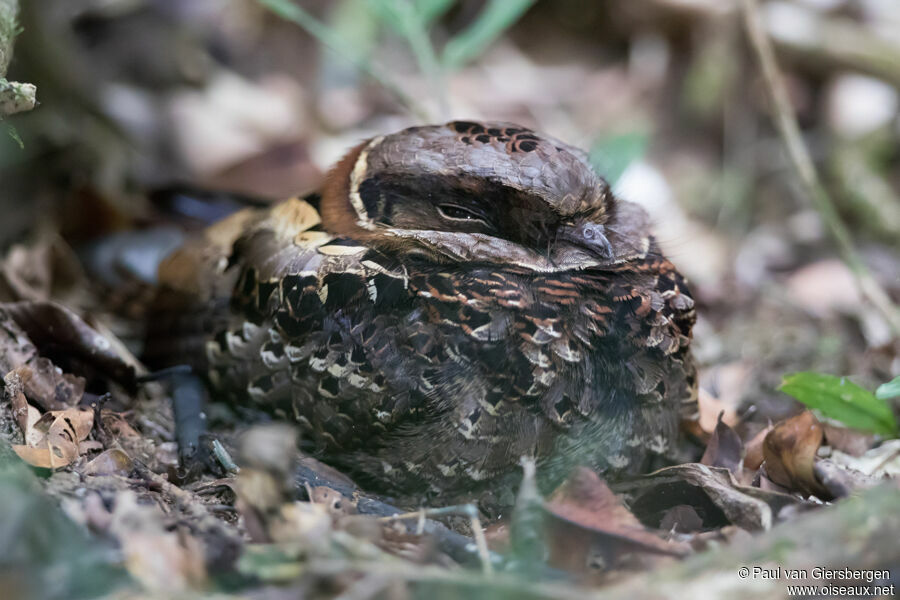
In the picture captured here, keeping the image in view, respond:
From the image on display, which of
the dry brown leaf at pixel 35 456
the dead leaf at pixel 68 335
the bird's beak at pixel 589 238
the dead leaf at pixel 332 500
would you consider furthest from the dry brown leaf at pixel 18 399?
the bird's beak at pixel 589 238

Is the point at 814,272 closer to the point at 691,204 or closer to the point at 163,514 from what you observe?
the point at 691,204

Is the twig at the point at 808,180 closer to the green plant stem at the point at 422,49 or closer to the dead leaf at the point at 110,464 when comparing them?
the green plant stem at the point at 422,49

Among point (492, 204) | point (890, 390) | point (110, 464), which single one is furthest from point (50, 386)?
point (890, 390)

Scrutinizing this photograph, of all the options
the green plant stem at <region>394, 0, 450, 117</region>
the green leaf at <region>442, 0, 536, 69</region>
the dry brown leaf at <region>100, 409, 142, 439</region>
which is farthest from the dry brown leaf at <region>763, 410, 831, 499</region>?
the green leaf at <region>442, 0, 536, 69</region>

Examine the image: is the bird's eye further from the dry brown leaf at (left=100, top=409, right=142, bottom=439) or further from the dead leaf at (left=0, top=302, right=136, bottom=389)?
the dead leaf at (left=0, top=302, right=136, bottom=389)

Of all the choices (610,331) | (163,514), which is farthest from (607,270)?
(163,514)

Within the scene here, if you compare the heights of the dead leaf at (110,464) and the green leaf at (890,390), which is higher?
the green leaf at (890,390)

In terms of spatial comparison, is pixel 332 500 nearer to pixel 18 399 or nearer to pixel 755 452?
pixel 18 399
